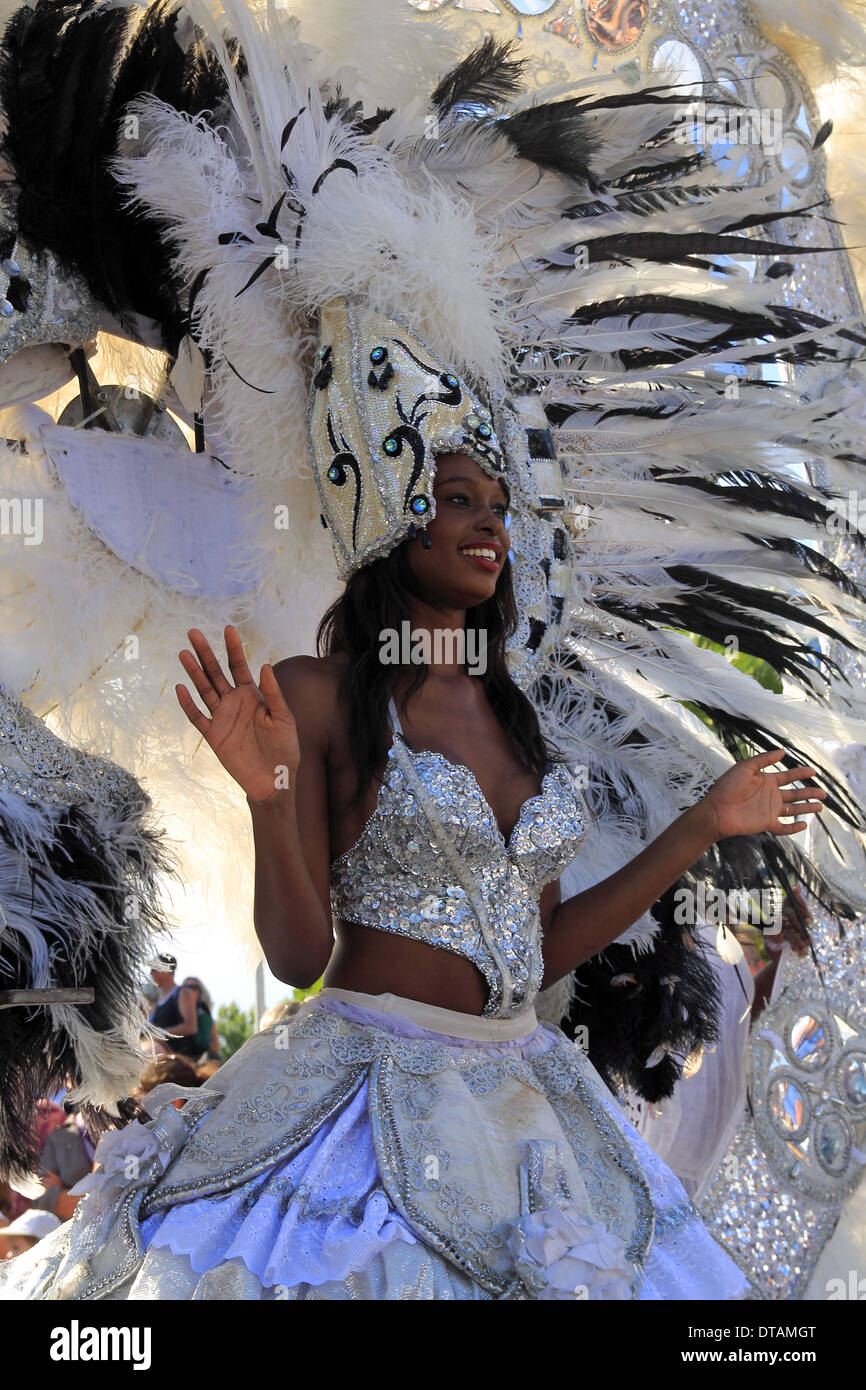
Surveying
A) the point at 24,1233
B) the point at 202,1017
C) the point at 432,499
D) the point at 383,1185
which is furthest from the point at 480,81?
the point at 202,1017

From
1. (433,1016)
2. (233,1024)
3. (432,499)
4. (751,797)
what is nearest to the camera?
(433,1016)

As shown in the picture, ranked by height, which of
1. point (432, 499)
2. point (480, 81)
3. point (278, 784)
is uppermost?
point (480, 81)

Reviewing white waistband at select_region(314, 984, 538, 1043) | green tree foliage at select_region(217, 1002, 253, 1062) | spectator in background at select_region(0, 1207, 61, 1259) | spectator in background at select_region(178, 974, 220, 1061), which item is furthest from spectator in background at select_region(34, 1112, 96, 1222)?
green tree foliage at select_region(217, 1002, 253, 1062)

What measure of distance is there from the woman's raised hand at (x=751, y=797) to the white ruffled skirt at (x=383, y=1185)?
1.73ft

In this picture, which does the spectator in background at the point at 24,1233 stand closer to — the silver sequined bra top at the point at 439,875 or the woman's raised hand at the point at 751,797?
the silver sequined bra top at the point at 439,875

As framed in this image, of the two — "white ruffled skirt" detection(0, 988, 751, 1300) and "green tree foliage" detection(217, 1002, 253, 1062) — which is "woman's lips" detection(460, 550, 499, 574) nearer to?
"white ruffled skirt" detection(0, 988, 751, 1300)

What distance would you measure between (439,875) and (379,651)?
1.39ft

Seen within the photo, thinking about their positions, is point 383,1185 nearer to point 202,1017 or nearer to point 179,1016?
point 179,1016

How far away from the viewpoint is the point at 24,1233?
431 cm

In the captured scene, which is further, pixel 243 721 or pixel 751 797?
pixel 751 797

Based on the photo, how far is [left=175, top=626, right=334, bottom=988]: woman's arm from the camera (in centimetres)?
212

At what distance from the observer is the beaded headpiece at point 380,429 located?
246 cm

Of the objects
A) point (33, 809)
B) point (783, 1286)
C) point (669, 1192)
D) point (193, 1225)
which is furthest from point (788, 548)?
point (783, 1286)
